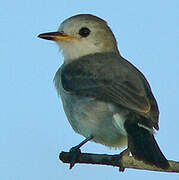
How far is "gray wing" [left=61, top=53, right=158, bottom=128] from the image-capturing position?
253 inches

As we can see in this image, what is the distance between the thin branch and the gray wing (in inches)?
37.9

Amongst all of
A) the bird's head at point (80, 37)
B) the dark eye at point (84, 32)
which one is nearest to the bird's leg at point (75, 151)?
the bird's head at point (80, 37)

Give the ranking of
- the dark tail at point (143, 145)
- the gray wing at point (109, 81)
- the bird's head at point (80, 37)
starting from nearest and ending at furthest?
the dark tail at point (143, 145), the gray wing at point (109, 81), the bird's head at point (80, 37)

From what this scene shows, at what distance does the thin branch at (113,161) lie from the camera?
5.12 metres

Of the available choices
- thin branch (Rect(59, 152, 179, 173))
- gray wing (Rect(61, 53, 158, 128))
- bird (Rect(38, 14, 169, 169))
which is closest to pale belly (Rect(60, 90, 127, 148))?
bird (Rect(38, 14, 169, 169))

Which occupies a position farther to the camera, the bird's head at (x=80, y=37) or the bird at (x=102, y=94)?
the bird's head at (x=80, y=37)

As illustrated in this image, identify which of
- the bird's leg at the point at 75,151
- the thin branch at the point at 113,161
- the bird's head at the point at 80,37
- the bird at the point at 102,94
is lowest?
the bird's leg at the point at 75,151

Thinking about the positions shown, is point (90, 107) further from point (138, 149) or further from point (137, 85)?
point (138, 149)

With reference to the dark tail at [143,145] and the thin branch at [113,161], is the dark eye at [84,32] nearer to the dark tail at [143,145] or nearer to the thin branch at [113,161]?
the dark tail at [143,145]

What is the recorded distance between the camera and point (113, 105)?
6.49 meters

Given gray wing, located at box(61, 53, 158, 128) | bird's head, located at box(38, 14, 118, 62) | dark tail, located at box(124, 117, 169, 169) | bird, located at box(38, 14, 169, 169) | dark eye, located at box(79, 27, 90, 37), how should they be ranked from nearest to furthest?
dark tail, located at box(124, 117, 169, 169) < bird, located at box(38, 14, 169, 169) < gray wing, located at box(61, 53, 158, 128) < bird's head, located at box(38, 14, 118, 62) < dark eye, located at box(79, 27, 90, 37)

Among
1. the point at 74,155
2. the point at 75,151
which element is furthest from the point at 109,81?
the point at 74,155

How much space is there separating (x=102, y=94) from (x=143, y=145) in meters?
1.01

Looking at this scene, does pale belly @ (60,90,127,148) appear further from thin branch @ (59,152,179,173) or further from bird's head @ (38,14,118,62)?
bird's head @ (38,14,118,62)
